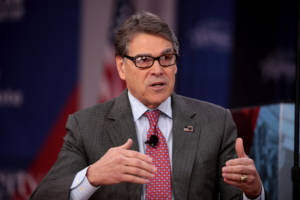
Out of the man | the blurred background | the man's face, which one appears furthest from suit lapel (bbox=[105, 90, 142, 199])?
the blurred background

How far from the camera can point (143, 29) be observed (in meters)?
1.92

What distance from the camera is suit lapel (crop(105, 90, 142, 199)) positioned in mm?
1834

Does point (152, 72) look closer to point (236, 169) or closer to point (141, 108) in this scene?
point (141, 108)

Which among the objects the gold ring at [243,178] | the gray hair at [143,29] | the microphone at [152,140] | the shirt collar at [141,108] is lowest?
the gold ring at [243,178]

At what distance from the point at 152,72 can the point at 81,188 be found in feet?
2.01

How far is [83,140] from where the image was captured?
1.91m

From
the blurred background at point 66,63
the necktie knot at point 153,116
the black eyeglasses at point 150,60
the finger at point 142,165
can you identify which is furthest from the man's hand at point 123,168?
the blurred background at point 66,63

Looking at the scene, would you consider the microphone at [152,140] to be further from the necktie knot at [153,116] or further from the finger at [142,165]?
the finger at [142,165]

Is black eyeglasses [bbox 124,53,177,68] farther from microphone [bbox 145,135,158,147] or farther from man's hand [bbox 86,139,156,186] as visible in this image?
man's hand [bbox 86,139,156,186]

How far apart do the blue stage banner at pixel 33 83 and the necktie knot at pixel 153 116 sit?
252 centimetres

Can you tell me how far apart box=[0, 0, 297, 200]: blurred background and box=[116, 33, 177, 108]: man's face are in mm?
2455

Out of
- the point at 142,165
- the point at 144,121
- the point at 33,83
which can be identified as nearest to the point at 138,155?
the point at 142,165

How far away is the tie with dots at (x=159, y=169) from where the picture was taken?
1837 mm

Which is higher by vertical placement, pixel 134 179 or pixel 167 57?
pixel 167 57
